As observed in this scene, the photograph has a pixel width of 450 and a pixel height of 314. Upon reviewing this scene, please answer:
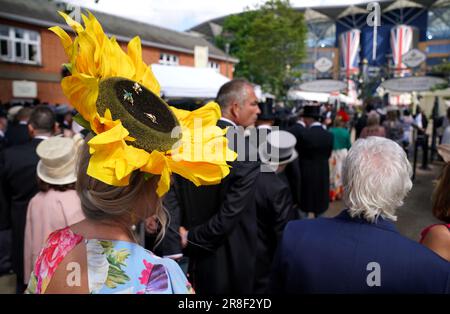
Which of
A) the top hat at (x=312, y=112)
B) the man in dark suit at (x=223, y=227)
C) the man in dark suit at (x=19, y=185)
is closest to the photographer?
the man in dark suit at (x=223, y=227)

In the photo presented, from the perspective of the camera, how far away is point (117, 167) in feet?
3.15

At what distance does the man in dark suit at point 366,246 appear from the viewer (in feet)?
4.62

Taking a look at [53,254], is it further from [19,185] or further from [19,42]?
[19,42]

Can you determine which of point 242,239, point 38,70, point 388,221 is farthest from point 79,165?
point 38,70

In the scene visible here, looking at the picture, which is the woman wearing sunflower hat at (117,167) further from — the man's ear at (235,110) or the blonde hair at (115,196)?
the man's ear at (235,110)

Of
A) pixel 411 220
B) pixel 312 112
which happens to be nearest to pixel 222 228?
pixel 411 220

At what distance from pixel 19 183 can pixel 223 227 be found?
2039 millimetres

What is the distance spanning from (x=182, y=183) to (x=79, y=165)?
1400 mm

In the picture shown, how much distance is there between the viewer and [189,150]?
3.68 ft

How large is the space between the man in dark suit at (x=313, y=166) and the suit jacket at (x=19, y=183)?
3415mm

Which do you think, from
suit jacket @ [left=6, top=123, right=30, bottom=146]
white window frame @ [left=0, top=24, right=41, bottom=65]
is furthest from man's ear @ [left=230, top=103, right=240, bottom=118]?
white window frame @ [left=0, top=24, right=41, bottom=65]

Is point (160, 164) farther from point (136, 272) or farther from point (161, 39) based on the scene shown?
point (161, 39)

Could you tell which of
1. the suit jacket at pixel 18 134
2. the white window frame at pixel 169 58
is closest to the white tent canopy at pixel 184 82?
the suit jacket at pixel 18 134
